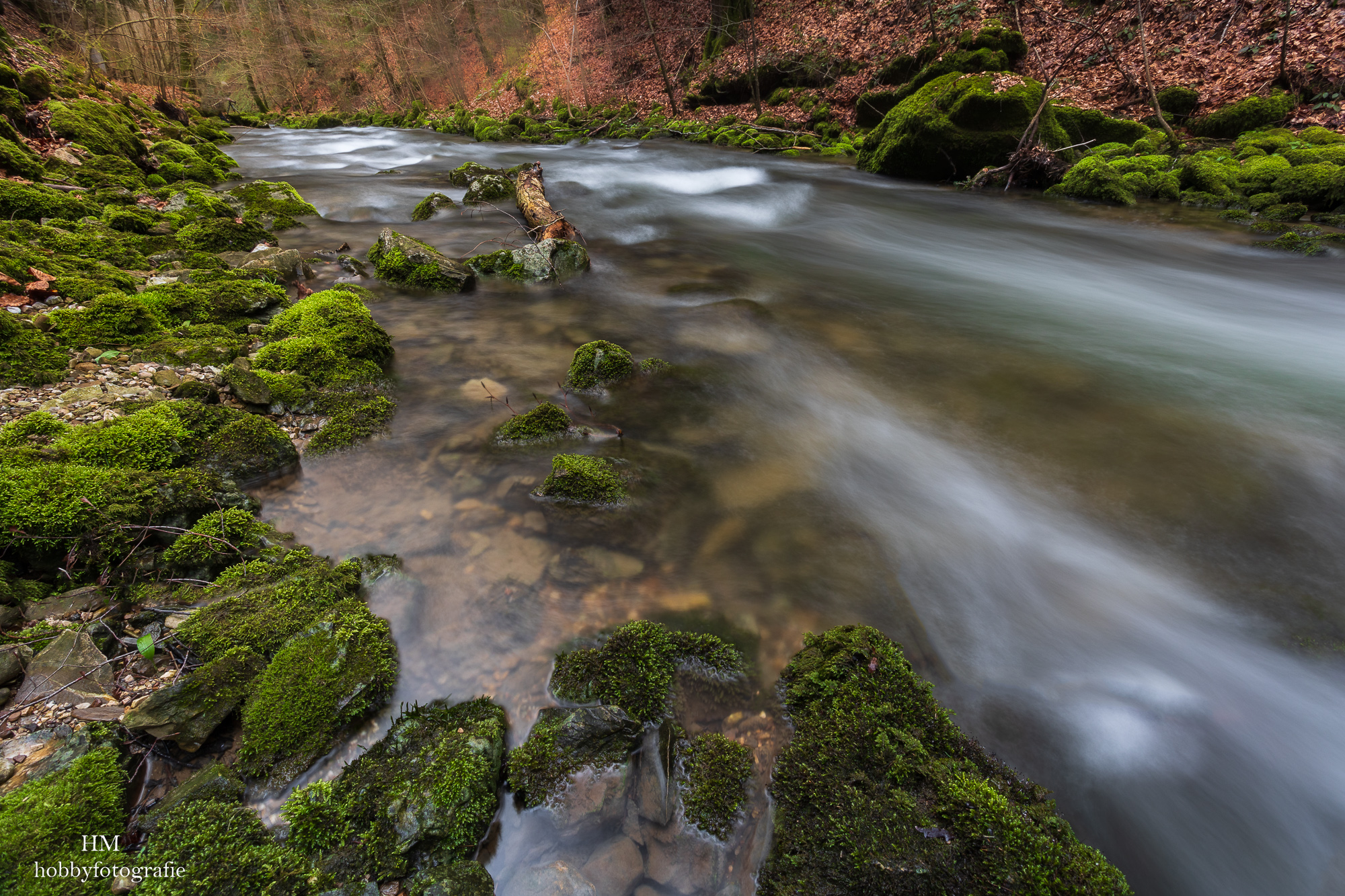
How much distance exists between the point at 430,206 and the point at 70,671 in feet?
33.3

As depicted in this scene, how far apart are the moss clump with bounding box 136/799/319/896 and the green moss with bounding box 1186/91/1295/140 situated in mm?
16898

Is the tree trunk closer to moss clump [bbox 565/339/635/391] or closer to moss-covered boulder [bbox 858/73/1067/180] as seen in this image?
moss clump [bbox 565/339/635/391]

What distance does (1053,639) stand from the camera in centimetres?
296

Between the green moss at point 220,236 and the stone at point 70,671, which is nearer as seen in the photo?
the stone at point 70,671

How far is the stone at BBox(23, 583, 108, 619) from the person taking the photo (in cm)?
239

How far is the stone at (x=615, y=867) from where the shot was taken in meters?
2.03

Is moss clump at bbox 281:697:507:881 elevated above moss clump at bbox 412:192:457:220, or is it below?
below

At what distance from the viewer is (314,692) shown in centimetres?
233

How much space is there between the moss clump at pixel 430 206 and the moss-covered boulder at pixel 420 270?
3796 millimetres

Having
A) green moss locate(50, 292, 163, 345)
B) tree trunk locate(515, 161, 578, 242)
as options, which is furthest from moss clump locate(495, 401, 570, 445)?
tree trunk locate(515, 161, 578, 242)

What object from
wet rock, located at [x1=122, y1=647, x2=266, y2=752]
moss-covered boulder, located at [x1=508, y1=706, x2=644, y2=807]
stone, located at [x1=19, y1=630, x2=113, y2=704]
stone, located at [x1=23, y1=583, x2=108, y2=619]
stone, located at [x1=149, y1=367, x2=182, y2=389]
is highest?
stone, located at [x1=149, y1=367, x2=182, y2=389]

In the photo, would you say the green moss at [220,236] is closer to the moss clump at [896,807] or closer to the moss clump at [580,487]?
the moss clump at [580,487]

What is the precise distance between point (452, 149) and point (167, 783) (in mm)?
22489

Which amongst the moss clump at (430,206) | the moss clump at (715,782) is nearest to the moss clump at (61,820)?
the moss clump at (715,782)
